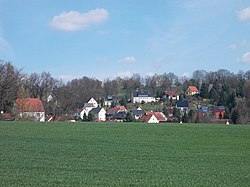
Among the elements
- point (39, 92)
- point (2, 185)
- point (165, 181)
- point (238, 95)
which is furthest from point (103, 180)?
point (238, 95)

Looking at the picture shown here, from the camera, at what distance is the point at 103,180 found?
11.7 m

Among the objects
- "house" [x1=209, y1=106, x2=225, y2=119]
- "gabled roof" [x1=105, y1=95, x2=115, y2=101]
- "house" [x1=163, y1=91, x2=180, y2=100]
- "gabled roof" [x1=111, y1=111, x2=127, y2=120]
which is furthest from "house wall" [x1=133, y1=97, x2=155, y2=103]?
"house" [x1=209, y1=106, x2=225, y2=119]

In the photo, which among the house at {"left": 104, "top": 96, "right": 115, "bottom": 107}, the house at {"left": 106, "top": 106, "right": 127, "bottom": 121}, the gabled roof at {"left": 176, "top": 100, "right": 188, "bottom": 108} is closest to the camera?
the house at {"left": 106, "top": 106, "right": 127, "bottom": 121}

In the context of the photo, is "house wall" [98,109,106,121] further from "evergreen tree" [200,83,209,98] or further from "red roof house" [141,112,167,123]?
"evergreen tree" [200,83,209,98]

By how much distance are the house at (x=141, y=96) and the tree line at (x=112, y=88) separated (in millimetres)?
2278

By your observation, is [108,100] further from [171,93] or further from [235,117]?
[235,117]

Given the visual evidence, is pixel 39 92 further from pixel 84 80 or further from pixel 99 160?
pixel 99 160

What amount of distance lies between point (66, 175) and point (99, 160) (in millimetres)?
4304

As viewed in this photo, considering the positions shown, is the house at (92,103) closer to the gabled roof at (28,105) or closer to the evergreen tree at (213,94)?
the evergreen tree at (213,94)

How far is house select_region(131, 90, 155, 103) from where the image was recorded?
12900 cm

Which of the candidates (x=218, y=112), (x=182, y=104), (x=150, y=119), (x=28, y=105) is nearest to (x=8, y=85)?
(x=28, y=105)

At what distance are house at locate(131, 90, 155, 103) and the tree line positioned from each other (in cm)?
228

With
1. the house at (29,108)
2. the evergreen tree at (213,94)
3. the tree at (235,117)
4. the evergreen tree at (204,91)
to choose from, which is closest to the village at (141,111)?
the house at (29,108)

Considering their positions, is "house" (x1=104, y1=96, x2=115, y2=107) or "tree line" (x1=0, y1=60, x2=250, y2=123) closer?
"tree line" (x1=0, y1=60, x2=250, y2=123)
